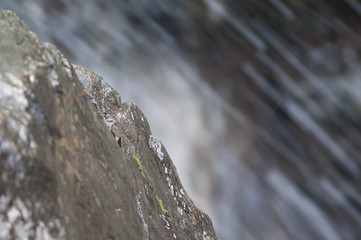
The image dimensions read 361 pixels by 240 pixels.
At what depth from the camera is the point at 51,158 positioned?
1447 millimetres

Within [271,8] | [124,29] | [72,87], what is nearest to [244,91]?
[271,8]

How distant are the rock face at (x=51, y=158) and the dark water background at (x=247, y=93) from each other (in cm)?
1066

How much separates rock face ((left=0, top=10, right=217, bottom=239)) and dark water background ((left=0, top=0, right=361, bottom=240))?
1066cm

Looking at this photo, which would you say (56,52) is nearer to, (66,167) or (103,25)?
(66,167)

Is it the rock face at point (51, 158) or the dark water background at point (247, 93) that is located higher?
the dark water background at point (247, 93)

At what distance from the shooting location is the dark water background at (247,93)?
11.1 meters

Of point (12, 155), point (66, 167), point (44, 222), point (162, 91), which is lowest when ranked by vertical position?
point (44, 222)

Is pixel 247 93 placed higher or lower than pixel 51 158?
higher

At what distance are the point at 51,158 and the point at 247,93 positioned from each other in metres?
12.2

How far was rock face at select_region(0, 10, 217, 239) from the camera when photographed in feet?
4.17

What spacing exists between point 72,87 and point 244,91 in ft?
38.7

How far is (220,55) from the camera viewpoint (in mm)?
13930

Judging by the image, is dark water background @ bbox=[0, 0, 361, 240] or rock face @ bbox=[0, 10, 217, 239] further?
dark water background @ bbox=[0, 0, 361, 240]

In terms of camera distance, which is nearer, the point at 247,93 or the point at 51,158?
the point at 51,158
